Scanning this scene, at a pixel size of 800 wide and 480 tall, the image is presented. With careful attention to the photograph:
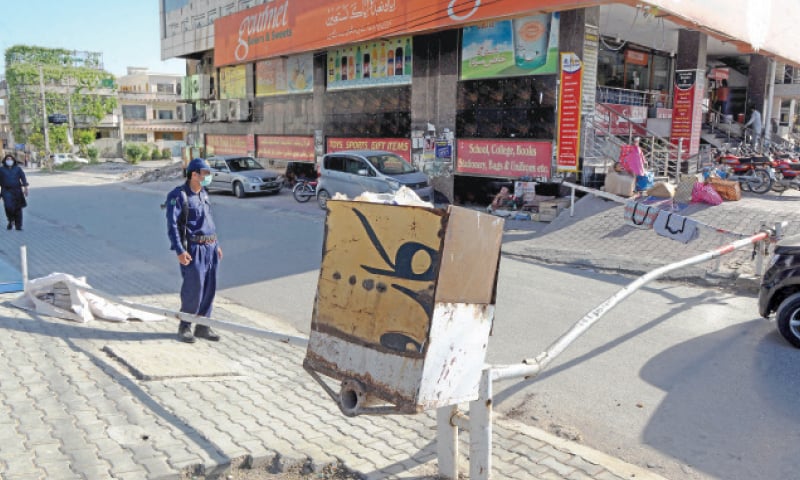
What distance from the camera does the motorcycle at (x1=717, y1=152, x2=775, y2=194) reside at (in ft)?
48.1

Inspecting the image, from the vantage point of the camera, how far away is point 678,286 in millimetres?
8555

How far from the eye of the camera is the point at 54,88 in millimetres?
63344

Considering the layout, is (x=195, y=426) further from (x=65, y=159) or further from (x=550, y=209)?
(x=65, y=159)

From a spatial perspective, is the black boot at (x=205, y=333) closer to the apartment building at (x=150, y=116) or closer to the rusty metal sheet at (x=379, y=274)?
the rusty metal sheet at (x=379, y=274)

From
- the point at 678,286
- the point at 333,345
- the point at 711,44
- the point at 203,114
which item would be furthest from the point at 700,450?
the point at 203,114

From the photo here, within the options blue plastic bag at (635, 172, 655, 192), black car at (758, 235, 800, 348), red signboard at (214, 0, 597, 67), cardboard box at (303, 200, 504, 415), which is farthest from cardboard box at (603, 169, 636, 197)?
cardboard box at (303, 200, 504, 415)

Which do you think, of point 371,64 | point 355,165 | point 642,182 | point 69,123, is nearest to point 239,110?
point 371,64

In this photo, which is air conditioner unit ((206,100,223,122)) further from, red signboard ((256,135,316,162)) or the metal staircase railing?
the metal staircase railing

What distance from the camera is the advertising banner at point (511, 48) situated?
15.4m

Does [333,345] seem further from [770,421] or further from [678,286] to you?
[678,286]

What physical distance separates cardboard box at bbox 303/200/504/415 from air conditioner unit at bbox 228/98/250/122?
2671 cm

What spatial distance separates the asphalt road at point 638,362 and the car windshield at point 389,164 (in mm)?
5760

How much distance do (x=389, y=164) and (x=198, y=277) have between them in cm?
1146

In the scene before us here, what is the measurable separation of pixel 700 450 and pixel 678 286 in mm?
4967
